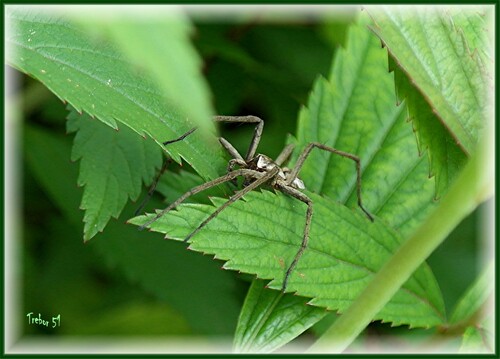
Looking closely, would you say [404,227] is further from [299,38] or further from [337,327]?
[299,38]

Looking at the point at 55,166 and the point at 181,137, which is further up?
the point at 181,137

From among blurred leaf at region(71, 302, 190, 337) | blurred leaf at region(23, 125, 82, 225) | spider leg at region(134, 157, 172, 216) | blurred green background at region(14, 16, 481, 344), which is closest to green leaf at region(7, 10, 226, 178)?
spider leg at region(134, 157, 172, 216)

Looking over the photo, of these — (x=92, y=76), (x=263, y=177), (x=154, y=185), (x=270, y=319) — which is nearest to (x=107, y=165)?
(x=154, y=185)

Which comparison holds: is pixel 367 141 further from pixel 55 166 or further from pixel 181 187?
pixel 55 166

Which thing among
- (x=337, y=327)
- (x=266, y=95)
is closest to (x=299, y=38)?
(x=266, y=95)

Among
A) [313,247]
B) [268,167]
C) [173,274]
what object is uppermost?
[268,167]

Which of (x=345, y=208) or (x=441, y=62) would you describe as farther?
(x=345, y=208)

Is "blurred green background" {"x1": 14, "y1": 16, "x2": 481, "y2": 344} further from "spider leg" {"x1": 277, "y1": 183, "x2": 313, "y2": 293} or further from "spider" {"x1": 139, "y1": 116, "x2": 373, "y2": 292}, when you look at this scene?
"spider leg" {"x1": 277, "y1": 183, "x2": 313, "y2": 293}
